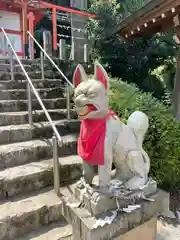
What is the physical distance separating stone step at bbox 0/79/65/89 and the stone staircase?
0.02 metres

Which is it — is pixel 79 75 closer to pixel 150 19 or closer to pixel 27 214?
pixel 27 214

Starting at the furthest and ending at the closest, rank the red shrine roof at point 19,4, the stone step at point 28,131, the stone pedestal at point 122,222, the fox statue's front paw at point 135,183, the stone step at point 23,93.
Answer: the red shrine roof at point 19,4 → the stone step at point 23,93 → the stone step at point 28,131 → the fox statue's front paw at point 135,183 → the stone pedestal at point 122,222

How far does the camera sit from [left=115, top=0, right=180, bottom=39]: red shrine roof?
12.2ft

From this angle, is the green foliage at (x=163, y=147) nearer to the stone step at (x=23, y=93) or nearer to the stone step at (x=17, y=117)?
the stone step at (x=17, y=117)

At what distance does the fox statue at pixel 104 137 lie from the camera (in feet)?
5.18

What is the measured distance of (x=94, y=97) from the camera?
1.56 meters

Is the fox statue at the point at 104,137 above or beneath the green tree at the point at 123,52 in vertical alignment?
beneath

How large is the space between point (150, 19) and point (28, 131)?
3046 mm

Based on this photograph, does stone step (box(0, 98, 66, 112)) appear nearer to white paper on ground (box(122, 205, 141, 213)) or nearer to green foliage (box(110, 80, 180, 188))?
green foliage (box(110, 80, 180, 188))

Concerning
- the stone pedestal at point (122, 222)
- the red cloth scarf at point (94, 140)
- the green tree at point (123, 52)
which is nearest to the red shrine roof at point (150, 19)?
the green tree at point (123, 52)

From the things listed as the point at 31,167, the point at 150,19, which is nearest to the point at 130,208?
the point at 31,167

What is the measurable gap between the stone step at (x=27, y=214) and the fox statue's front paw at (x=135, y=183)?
0.86 metres

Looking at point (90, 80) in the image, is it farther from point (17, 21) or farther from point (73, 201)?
point (17, 21)

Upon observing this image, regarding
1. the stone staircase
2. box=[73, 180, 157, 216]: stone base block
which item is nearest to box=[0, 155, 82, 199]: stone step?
the stone staircase
